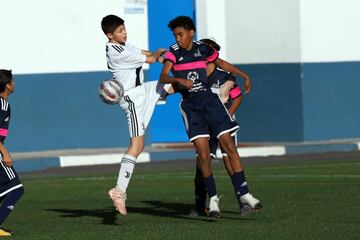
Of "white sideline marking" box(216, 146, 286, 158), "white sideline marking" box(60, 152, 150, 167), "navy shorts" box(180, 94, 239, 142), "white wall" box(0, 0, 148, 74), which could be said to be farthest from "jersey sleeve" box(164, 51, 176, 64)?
"white wall" box(0, 0, 148, 74)

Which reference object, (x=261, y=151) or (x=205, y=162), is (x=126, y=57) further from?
(x=261, y=151)

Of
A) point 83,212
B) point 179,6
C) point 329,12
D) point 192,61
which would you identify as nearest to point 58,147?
point 179,6

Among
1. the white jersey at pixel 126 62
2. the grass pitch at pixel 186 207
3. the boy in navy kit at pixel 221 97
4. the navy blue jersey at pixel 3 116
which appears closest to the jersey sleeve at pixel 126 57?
the white jersey at pixel 126 62

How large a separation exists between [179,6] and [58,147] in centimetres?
396

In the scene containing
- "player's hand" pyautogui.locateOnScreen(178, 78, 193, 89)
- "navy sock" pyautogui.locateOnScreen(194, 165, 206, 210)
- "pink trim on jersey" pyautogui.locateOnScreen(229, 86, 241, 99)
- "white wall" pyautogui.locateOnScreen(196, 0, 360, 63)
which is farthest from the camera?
"white wall" pyautogui.locateOnScreen(196, 0, 360, 63)

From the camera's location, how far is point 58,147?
27.4 metres

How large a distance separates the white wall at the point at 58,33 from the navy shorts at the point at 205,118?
12.2m

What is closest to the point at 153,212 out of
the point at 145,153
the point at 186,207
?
the point at 186,207

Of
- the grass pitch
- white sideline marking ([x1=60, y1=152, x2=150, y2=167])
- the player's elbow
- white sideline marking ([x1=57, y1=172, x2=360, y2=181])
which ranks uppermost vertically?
the player's elbow

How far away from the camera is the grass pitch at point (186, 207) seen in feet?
44.3

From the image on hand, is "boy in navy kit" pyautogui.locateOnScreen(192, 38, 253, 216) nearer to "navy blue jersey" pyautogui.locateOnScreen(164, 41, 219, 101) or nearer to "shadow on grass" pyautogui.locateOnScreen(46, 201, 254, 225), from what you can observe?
"shadow on grass" pyautogui.locateOnScreen(46, 201, 254, 225)

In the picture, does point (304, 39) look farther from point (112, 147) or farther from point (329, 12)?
point (112, 147)

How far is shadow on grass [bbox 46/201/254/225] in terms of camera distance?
1501 centimetres

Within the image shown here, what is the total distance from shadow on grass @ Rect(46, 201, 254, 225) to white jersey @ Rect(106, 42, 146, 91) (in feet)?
5.06
